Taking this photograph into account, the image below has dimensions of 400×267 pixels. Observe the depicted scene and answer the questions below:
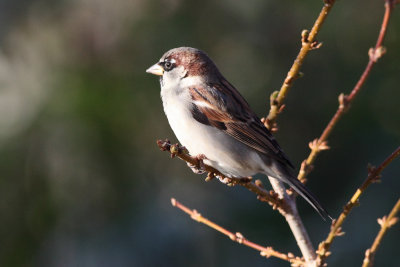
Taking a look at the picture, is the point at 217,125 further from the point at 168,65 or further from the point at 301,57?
the point at 301,57

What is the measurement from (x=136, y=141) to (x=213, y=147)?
4.49 feet

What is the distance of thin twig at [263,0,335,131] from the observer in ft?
6.44

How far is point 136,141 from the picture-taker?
4082mm

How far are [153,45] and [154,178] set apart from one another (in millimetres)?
883

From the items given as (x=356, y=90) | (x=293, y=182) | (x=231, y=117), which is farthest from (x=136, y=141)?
(x=356, y=90)

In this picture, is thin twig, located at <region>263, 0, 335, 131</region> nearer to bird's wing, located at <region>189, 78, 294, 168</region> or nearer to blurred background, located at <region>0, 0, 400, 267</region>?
bird's wing, located at <region>189, 78, 294, 168</region>

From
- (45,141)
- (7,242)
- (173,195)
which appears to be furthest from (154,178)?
(7,242)

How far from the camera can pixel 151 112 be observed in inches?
163

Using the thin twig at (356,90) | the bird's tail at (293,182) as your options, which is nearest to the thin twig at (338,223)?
the thin twig at (356,90)

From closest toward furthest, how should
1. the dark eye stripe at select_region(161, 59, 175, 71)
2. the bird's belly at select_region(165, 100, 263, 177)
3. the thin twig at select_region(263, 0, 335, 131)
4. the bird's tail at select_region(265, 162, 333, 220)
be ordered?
the thin twig at select_region(263, 0, 335, 131) < the bird's tail at select_region(265, 162, 333, 220) < the bird's belly at select_region(165, 100, 263, 177) < the dark eye stripe at select_region(161, 59, 175, 71)

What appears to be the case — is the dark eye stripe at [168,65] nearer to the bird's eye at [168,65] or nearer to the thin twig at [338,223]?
the bird's eye at [168,65]

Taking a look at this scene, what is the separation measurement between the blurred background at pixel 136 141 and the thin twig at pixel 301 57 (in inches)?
60.9

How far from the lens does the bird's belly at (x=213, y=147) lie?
2.78m

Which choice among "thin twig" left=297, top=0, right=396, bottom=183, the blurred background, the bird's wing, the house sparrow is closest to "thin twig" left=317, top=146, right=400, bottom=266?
"thin twig" left=297, top=0, right=396, bottom=183
